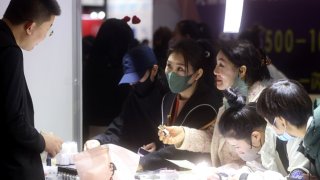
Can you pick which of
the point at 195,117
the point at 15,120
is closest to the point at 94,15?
the point at 195,117

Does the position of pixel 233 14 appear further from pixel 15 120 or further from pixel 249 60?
pixel 15 120

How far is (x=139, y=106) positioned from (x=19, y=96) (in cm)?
130

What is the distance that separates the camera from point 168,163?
3.16 metres

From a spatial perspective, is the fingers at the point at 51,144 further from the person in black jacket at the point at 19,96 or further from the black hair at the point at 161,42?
the black hair at the point at 161,42

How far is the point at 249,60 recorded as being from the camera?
2.88 m

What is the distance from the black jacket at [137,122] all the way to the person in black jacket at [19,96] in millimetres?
972

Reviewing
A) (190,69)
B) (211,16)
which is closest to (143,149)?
(190,69)

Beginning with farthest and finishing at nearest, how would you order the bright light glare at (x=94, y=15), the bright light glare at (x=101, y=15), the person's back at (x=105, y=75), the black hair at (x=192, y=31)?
the bright light glare at (x=94, y=15)
the bright light glare at (x=101, y=15)
the black hair at (x=192, y=31)
the person's back at (x=105, y=75)

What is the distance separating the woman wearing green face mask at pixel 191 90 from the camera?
3.13 m

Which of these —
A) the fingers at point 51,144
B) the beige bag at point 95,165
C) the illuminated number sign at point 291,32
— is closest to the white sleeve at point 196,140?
the beige bag at point 95,165

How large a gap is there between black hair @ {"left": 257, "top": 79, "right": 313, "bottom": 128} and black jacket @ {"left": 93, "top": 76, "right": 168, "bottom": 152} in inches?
41.6

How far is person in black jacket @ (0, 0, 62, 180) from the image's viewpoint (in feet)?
7.48

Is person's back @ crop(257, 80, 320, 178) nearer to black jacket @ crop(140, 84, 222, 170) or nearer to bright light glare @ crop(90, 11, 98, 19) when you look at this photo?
black jacket @ crop(140, 84, 222, 170)

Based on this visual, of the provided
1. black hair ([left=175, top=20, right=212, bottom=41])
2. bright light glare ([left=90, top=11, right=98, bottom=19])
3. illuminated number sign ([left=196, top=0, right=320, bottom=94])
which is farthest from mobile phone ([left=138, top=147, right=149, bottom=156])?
illuminated number sign ([left=196, top=0, right=320, bottom=94])
